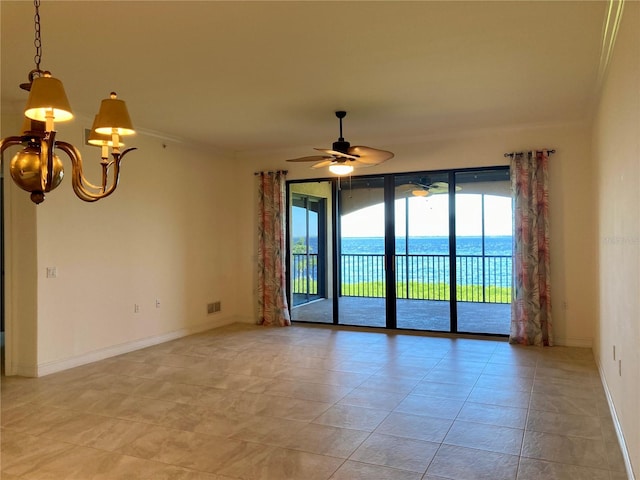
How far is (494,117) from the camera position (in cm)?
532

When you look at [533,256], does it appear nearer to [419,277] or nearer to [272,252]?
[419,277]

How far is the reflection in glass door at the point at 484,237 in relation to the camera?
623 cm

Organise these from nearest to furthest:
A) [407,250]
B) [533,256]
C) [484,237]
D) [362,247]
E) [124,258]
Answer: [124,258], [533,256], [484,237], [407,250], [362,247]

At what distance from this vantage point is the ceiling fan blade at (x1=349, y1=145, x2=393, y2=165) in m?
4.64

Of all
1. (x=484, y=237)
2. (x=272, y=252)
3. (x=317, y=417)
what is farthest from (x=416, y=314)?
(x=317, y=417)

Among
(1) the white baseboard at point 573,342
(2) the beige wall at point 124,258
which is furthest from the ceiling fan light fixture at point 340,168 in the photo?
(1) the white baseboard at point 573,342

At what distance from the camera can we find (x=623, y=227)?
288 cm

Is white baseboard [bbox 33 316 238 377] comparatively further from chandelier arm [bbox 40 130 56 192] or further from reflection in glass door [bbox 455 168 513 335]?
reflection in glass door [bbox 455 168 513 335]

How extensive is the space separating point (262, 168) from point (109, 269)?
284 centimetres

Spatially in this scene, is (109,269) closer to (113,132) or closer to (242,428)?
(242,428)

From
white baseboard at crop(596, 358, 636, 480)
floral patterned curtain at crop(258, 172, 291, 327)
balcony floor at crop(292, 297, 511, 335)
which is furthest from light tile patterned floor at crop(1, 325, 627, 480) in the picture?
floral patterned curtain at crop(258, 172, 291, 327)

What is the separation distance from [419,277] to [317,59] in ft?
16.1

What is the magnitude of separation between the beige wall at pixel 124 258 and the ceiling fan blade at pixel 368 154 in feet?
8.93

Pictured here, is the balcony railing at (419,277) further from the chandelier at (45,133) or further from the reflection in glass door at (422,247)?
the chandelier at (45,133)
